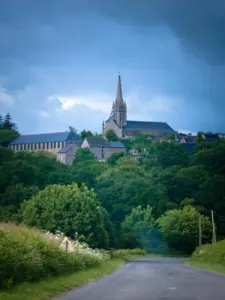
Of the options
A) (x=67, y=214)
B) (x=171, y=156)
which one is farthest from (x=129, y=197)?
(x=67, y=214)

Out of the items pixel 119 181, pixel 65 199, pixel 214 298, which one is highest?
pixel 119 181

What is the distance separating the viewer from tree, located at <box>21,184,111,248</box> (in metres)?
54.5

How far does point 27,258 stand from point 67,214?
33.0m

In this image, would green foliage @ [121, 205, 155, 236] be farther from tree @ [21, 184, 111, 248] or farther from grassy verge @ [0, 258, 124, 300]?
grassy verge @ [0, 258, 124, 300]

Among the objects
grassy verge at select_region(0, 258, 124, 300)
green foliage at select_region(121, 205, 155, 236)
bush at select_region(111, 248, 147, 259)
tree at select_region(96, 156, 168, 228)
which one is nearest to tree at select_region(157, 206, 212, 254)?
green foliage at select_region(121, 205, 155, 236)

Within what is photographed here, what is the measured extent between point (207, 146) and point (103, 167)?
106ft

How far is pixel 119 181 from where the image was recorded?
125125 mm

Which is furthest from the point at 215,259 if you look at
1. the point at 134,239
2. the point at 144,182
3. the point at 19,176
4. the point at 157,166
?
the point at 157,166

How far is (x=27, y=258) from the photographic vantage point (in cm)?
2220

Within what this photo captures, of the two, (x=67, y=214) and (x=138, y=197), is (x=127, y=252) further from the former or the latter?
(x=138, y=197)

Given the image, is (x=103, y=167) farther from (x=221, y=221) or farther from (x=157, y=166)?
(x=221, y=221)

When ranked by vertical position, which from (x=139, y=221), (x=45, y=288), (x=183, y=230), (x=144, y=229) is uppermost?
(x=139, y=221)

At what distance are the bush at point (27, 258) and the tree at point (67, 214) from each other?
2499cm

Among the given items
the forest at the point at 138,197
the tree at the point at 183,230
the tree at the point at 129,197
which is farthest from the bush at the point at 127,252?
the tree at the point at 129,197
